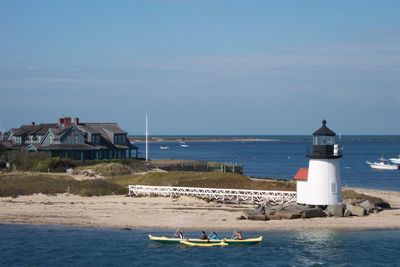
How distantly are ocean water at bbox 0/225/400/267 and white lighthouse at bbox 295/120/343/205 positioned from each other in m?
5.42

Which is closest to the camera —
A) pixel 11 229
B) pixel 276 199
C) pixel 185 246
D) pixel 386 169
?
pixel 185 246

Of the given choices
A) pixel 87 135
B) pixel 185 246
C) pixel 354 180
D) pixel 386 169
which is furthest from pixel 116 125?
pixel 185 246

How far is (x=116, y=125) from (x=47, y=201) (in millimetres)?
43972

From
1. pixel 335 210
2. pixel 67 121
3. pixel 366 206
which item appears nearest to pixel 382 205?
pixel 366 206

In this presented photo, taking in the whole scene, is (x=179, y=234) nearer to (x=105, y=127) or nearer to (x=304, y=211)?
(x=304, y=211)

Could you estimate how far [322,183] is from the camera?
44.9 meters

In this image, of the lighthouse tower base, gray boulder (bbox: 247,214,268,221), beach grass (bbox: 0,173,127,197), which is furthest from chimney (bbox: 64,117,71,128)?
gray boulder (bbox: 247,214,268,221)

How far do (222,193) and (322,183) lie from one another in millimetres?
10019

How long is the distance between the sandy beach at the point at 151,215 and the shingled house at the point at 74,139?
3212cm

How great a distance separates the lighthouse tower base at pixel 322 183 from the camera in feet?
147

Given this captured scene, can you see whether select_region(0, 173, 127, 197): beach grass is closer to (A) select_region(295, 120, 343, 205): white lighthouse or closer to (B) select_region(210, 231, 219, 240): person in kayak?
(A) select_region(295, 120, 343, 205): white lighthouse

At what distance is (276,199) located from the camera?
1998 inches

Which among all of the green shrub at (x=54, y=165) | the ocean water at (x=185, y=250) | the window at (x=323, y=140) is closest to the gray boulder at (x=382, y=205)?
the window at (x=323, y=140)

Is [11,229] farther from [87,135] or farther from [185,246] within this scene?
[87,135]
